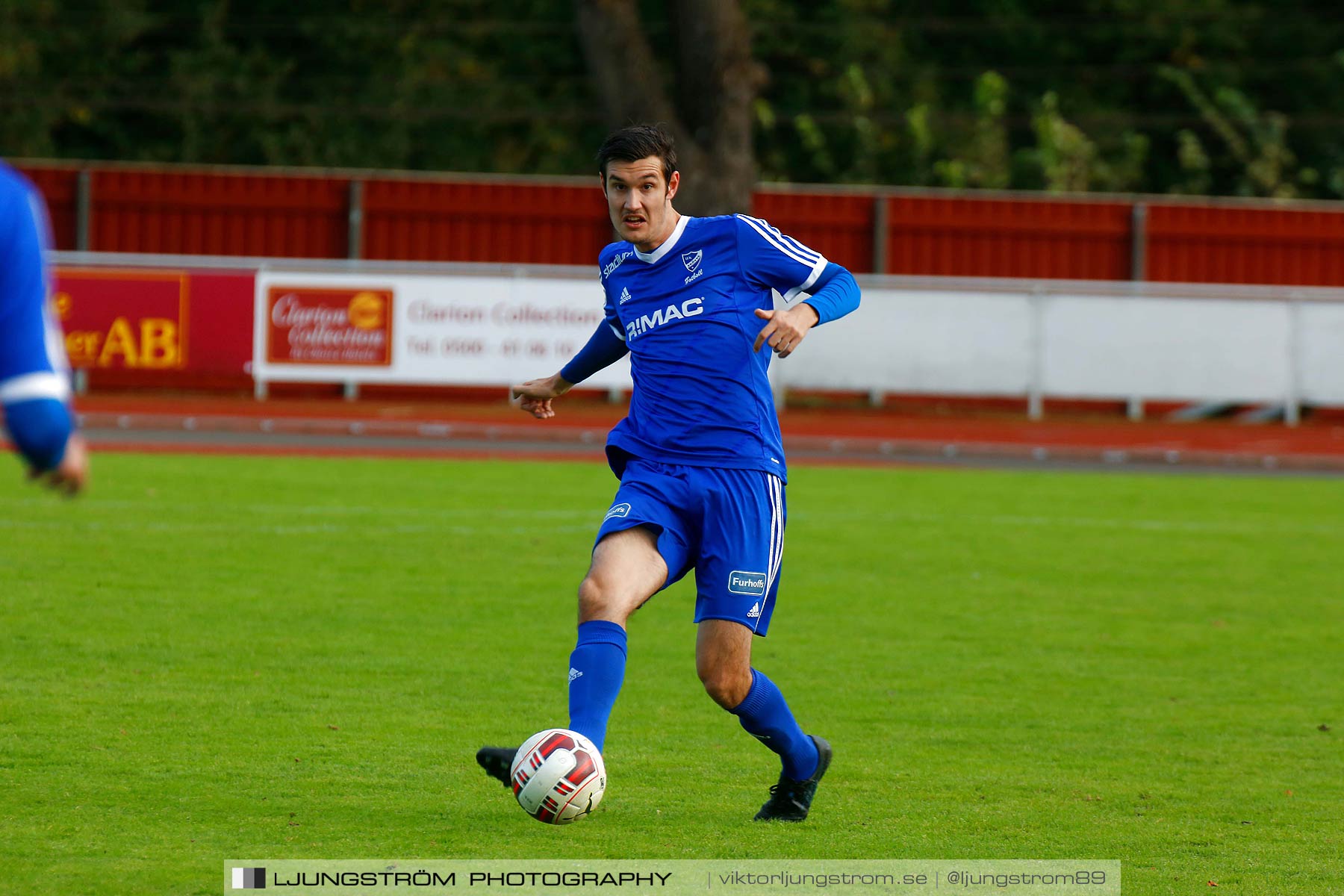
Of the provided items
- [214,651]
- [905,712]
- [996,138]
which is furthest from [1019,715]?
[996,138]

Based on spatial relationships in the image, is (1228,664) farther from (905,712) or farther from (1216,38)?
(1216,38)

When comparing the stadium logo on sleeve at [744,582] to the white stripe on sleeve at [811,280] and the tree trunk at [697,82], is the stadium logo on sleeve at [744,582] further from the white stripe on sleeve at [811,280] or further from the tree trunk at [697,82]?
the tree trunk at [697,82]

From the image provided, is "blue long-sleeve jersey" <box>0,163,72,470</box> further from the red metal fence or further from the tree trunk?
the red metal fence

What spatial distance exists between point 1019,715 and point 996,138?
2823 centimetres

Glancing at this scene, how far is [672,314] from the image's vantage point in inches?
214

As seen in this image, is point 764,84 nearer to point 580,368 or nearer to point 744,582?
point 580,368

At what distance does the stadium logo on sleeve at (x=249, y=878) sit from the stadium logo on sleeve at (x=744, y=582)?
1.54 meters

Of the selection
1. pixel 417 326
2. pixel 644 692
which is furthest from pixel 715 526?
pixel 417 326

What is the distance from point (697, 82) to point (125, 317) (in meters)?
8.62

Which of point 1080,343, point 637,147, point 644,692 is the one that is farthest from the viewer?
point 1080,343

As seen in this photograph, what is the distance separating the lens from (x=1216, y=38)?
39.3 meters

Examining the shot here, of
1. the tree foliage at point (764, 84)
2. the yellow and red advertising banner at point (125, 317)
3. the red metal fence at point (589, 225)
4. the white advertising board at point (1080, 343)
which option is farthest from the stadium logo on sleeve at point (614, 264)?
the tree foliage at point (764, 84)

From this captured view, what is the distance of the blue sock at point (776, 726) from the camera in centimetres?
539

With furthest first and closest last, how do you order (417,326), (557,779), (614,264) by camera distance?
(417,326) → (614,264) → (557,779)
